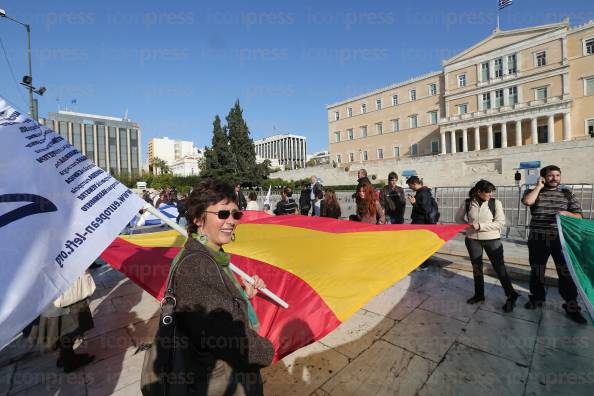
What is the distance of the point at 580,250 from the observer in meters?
3.20

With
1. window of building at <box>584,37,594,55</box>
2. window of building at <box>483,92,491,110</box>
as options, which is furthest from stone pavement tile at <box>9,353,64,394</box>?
window of building at <box>584,37,594,55</box>

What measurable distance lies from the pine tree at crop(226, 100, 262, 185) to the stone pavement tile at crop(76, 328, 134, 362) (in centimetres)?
4051

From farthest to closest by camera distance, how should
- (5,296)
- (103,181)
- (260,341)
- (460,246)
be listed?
1. (460,246)
2. (103,181)
3. (260,341)
4. (5,296)

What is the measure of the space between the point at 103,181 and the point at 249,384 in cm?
141

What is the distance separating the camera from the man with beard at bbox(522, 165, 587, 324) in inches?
146

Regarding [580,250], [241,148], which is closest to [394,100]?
[241,148]

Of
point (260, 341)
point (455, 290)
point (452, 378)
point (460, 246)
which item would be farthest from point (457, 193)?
point (260, 341)

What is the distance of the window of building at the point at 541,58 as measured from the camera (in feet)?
123

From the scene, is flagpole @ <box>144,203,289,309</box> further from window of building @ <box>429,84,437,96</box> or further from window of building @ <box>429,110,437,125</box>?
window of building @ <box>429,84,437,96</box>

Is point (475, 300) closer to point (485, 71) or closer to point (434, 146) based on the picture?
point (434, 146)

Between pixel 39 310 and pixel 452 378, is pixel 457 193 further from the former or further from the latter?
pixel 39 310

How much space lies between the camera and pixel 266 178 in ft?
159

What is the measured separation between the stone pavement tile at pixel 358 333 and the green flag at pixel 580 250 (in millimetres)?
2018

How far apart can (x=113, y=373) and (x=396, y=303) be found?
12.1 feet
